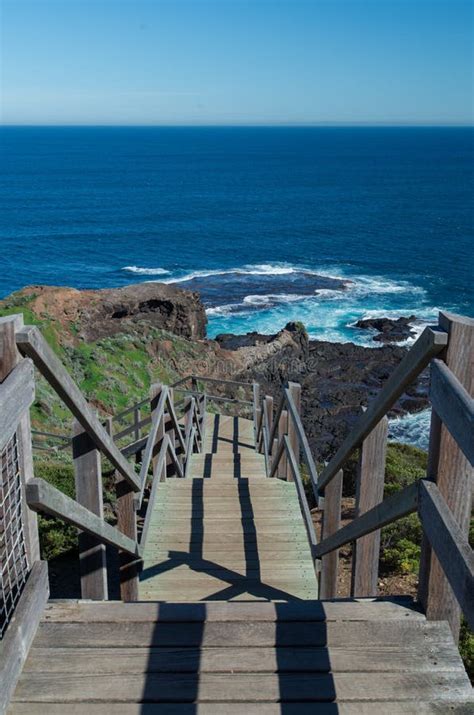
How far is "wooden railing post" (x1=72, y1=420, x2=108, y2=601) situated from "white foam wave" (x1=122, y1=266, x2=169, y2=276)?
2097 inches

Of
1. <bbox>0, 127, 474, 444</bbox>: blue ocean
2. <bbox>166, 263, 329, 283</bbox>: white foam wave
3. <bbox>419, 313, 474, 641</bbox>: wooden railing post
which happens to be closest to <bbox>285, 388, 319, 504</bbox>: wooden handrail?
<bbox>419, 313, 474, 641</bbox>: wooden railing post

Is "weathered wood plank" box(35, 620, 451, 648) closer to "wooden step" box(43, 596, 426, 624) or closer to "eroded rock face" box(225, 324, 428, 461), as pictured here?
"wooden step" box(43, 596, 426, 624)

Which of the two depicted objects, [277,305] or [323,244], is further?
[323,244]

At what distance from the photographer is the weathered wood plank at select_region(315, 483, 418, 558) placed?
Result: 9.04ft

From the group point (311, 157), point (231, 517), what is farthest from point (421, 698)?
point (311, 157)

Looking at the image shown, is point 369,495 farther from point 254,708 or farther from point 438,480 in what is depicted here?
point 254,708

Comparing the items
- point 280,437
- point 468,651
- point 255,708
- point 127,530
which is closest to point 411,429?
point 280,437

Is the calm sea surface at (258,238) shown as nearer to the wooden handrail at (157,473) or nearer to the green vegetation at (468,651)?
the wooden handrail at (157,473)

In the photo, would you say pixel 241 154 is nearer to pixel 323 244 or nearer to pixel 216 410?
pixel 323 244

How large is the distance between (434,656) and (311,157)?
172293mm

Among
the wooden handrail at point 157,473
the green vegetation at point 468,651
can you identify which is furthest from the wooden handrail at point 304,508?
the green vegetation at point 468,651

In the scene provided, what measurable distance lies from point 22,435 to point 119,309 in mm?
28468

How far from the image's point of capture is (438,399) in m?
2.53

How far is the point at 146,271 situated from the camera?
2251 inches
